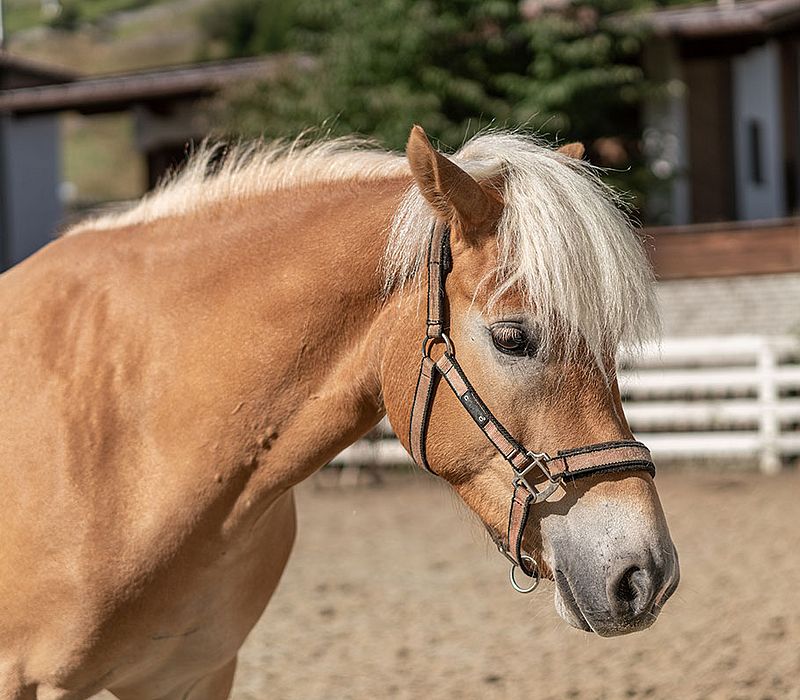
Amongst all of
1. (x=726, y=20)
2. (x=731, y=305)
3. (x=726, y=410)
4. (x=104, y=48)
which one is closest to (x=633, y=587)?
(x=726, y=410)

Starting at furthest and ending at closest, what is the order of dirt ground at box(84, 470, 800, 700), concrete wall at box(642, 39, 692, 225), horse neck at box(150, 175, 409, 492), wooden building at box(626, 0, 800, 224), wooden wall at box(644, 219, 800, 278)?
concrete wall at box(642, 39, 692, 225)
wooden building at box(626, 0, 800, 224)
wooden wall at box(644, 219, 800, 278)
dirt ground at box(84, 470, 800, 700)
horse neck at box(150, 175, 409, 492)

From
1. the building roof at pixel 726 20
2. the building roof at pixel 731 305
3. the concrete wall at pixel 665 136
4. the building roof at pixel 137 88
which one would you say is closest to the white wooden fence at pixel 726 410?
the building roof at pixel 731 305

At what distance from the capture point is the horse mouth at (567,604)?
2.25 meters

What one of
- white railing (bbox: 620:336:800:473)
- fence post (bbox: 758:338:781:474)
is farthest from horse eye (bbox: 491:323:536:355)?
fence post (bbox: 758:338:781:474)

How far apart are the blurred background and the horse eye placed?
51.6 inches

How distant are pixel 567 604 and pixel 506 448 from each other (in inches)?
13.5

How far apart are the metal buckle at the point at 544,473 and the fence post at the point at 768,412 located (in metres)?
8.84

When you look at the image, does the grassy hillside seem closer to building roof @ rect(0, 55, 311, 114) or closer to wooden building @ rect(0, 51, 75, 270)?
wooden building @ rect(0, 51, 75, 270)

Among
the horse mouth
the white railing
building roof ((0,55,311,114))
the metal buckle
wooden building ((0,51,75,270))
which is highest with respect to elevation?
the metal buckle

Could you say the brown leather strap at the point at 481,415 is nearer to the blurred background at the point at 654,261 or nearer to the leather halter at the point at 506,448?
the leather halter at the point at 506,448

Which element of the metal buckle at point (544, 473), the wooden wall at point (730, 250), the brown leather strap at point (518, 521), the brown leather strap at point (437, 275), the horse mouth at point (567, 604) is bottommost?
the wooden wall at point (730, 250)

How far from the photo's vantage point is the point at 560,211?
227 cm

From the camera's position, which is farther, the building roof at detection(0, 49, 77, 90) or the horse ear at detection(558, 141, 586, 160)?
the building roof at detection(0, 49, 77, 90)

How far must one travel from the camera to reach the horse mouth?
2254 mm
